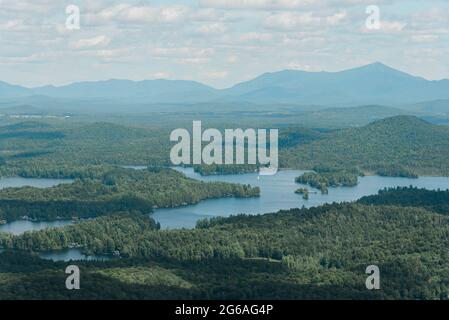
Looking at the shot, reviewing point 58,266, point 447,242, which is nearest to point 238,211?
point 447,242

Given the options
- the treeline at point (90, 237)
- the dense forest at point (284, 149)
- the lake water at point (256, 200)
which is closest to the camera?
the treeline at point (90, 237)

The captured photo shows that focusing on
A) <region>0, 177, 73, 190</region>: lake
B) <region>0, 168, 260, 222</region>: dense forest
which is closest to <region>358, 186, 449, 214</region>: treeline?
<region>0, 168, 260, 222</region>: dense forest

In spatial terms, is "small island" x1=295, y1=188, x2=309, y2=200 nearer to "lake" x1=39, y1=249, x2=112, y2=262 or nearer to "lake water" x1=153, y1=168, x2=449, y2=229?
"lake water" x1=153, y1=168, x2=449, y2=229

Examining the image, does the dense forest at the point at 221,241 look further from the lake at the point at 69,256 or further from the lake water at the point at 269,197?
the lake water at the point at 269,197

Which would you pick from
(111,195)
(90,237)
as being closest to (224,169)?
(111,195)

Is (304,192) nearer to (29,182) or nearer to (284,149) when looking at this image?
(29,182)

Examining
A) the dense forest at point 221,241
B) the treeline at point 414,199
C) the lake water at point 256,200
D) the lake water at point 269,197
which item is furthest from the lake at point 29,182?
the treeline at point 414,199

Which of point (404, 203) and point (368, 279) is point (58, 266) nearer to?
point (368, 279)
